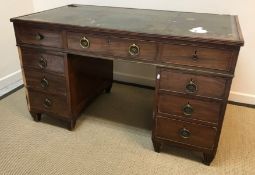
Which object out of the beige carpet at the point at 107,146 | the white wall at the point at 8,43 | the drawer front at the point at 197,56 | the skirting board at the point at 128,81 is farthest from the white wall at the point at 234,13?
the drawer front at the point at 197,56

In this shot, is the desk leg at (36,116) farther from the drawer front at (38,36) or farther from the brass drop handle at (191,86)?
the brass drop handle at (191,86)

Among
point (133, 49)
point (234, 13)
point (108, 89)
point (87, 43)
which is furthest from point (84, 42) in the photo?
point (234, 13)

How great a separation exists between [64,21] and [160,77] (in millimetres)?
633

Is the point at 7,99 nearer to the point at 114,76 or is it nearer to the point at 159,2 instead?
the point at 114,76

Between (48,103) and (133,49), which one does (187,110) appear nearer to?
(133,49)

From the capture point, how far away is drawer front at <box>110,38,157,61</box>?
1.29 metres

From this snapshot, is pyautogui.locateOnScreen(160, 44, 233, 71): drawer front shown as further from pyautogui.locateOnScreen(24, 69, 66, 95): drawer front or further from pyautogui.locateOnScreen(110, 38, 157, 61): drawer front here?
pyautogui.locateOnScreen(24, 69, 66, 95): drawer front

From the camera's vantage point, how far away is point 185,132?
4.64 feet

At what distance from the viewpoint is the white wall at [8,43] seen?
2127 millimetres

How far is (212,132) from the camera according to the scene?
136 cm

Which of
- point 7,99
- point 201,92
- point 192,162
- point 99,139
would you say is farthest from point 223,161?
point 7,99

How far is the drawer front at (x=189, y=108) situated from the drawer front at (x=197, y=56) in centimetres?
20

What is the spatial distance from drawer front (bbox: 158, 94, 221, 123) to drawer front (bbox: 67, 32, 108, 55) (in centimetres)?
41

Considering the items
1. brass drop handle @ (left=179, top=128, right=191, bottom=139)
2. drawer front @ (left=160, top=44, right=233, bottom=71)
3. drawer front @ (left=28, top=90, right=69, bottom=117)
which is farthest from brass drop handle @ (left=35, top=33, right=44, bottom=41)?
brass drop handle @ (left=179, top=128, right=191, bottom=139)
